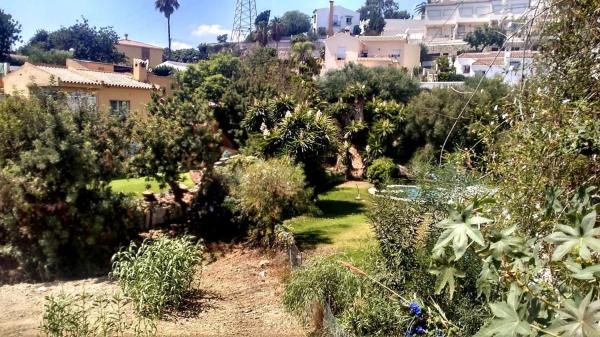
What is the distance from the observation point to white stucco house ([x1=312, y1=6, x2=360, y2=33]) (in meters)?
110

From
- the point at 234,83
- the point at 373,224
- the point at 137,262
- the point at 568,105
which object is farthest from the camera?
the point at 234,83

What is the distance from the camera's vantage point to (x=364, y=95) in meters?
26.1

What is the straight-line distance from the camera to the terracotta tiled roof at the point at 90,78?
2586cm

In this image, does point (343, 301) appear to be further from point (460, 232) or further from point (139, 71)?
point (139, 71)

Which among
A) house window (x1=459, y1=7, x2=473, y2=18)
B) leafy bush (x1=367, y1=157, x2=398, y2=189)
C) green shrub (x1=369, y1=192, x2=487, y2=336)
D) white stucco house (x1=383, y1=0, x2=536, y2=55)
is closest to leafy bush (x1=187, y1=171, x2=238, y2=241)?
green shrub (x1=369, y1=192, x2=487, y2=336)

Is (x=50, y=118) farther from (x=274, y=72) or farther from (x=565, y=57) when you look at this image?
(x=274, y=72)

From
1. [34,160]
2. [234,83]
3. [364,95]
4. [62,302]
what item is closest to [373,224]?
[62,302]

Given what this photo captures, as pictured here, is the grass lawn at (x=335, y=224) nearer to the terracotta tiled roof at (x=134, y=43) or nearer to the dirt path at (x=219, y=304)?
the dirt path at (x=219, y=304)

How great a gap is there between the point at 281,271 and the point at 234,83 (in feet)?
63.6

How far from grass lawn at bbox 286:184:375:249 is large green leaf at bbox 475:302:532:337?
857cm

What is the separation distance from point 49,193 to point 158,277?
4.08 metres

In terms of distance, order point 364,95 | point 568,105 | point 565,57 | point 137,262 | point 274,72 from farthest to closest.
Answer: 1. point 274,72
2. point 364,95
3. point 137,262
4. point 565,57
5. point 568,105

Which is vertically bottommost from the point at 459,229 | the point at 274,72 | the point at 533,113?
the point at 459,229

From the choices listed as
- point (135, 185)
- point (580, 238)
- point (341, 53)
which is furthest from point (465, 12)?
point (580, 238)
